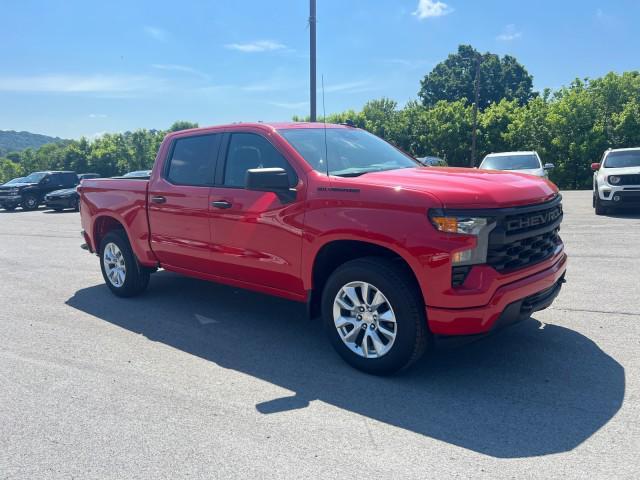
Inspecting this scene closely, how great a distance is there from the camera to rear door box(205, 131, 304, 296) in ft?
15.0

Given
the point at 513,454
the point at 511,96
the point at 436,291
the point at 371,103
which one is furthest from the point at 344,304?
the point at 511,96

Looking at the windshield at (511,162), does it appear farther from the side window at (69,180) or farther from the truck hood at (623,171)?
the side window at (69,180)


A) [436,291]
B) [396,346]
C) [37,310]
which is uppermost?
[436,291]

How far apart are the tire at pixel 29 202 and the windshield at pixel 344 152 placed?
79.2ft

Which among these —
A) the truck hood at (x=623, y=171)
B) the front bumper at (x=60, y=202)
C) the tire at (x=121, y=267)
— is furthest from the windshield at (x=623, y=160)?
the front bumper at (x=60, y=202)

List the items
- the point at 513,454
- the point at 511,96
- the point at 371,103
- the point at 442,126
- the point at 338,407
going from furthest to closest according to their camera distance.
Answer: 1. the point at 511,96
2. the point at 371,103
3. the point at 442,126
4. the point at 338,407
5. the point at 513,454

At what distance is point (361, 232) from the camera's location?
4.01 m

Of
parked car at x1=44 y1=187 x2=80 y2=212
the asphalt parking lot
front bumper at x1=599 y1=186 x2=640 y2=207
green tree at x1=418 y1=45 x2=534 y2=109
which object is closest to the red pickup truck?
the asphalt parking lot

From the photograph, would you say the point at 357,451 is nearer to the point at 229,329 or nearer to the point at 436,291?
the point at 436,291

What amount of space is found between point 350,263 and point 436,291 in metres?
0.74

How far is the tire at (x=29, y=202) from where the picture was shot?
25.5 metres

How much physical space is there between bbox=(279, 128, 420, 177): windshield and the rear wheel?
24.1 metres

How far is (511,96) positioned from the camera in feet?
229

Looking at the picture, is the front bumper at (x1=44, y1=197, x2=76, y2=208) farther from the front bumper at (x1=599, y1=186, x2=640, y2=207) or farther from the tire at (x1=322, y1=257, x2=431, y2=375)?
the tire at (x1=322, y1=257, x2=431, y2=375)
